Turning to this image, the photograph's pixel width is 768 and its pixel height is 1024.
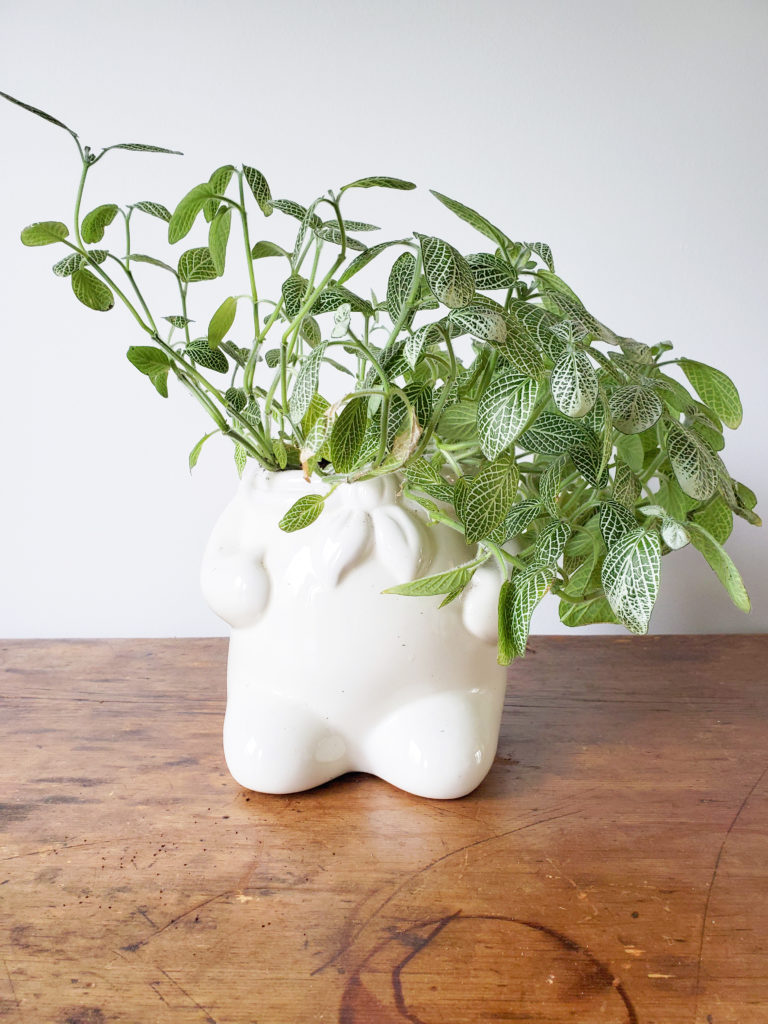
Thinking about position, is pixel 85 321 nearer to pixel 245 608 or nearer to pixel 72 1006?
pixel 245 608

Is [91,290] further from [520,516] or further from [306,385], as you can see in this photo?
[520,516]

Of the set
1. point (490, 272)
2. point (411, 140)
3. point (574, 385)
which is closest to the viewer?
point (574, 385)

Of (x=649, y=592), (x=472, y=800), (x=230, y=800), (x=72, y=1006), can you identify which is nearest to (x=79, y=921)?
(x=72, y=1006)

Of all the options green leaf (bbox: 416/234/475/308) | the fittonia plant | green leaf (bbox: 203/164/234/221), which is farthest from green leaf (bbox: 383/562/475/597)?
green leaf (bbox: 203/164/234/221)

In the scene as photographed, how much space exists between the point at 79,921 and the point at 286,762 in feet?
0.64

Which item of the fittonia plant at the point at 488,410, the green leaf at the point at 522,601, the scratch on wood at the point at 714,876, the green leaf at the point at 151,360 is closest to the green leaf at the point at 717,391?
the fittonia plant at the point at 488,410

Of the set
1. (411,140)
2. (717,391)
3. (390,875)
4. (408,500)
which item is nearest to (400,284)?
(408,500)

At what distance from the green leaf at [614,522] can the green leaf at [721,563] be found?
0.20ft

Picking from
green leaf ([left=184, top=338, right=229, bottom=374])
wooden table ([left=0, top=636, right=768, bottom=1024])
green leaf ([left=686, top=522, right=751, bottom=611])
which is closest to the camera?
wooden table ([left=0, top=636, right=768, bottom=1024])

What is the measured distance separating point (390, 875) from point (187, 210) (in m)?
0.50

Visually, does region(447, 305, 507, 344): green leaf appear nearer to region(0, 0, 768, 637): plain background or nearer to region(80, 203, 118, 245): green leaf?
region(80, 203, 118, 245): green leaf

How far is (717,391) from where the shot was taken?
2.30ft

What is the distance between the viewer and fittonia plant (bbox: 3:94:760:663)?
1.82 feet

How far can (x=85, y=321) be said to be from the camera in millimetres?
1185
